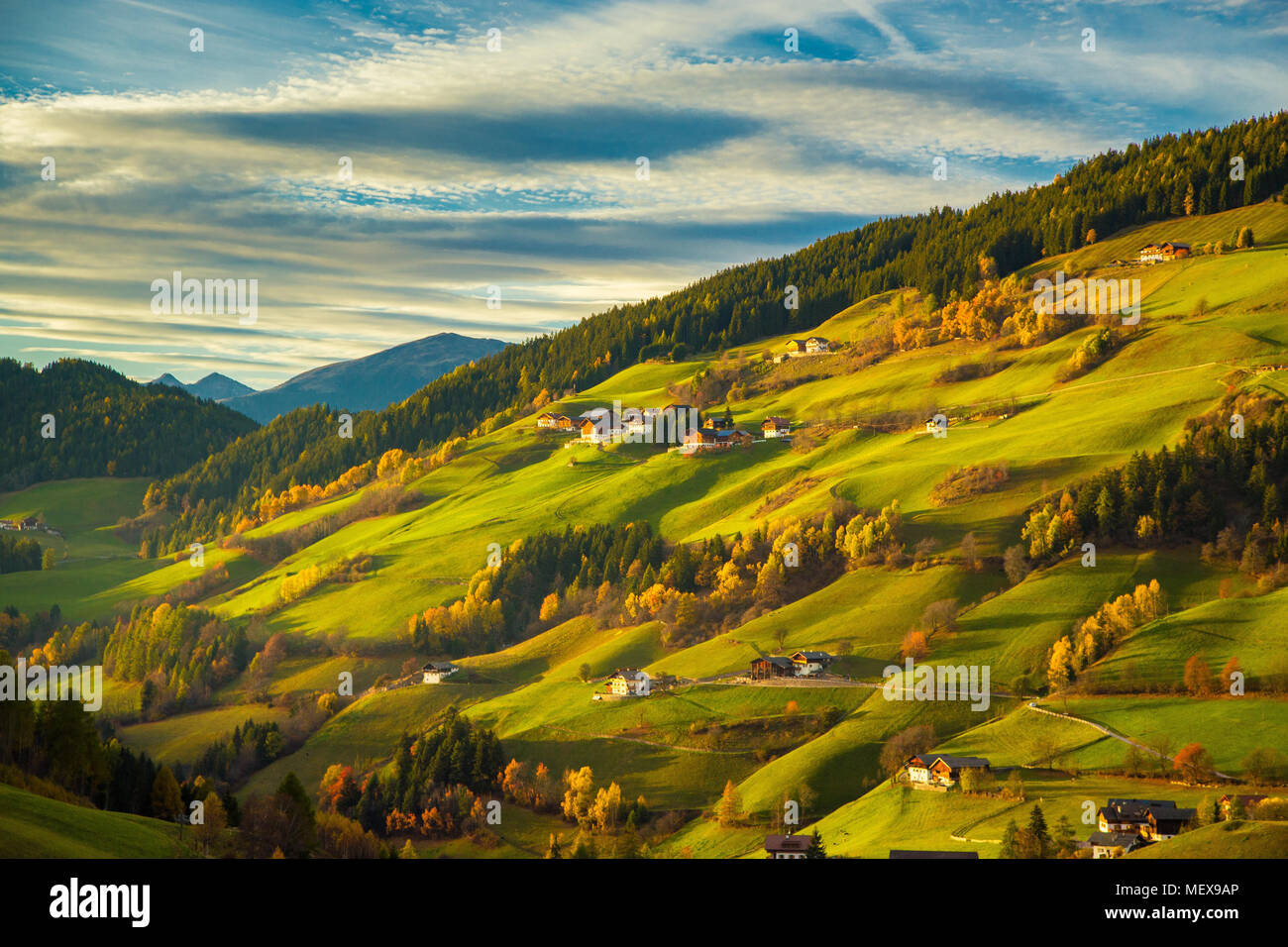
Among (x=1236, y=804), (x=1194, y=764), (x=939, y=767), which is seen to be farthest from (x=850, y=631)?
(x=1236, y=804)

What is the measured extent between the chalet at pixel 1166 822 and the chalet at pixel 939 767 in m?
16.0

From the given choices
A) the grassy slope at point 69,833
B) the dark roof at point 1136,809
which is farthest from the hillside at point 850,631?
the grassy slope at point 69,833

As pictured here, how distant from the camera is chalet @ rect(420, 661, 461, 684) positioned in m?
141

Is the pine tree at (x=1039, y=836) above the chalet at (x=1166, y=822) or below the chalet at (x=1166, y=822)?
above

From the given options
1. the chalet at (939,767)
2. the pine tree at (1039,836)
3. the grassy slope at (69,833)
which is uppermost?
the grassy slope at (69,833)

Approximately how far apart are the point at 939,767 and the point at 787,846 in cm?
1854

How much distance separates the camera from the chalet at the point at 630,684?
119188 mm

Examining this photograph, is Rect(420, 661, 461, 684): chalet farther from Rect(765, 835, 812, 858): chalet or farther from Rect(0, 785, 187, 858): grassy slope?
Rect(0, 785, 187, 858): grassy slope

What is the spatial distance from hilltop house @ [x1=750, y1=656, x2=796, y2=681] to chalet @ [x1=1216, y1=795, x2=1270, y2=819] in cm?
4732

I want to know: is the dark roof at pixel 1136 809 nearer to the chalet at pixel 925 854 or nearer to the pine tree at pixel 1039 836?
the pine tree at pixel 1039 836

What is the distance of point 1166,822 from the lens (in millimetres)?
70688

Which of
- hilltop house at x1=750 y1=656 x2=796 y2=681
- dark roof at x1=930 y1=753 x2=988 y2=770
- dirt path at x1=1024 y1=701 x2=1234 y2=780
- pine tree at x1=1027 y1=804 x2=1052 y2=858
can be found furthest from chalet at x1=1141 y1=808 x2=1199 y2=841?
hilltop house at x1=750 y1=656 x2=796 y2=681

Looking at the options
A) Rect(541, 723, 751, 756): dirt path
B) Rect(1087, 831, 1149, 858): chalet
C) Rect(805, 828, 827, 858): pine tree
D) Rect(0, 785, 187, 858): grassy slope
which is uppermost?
Rect(0, 785, 187, 858): grassy slope
